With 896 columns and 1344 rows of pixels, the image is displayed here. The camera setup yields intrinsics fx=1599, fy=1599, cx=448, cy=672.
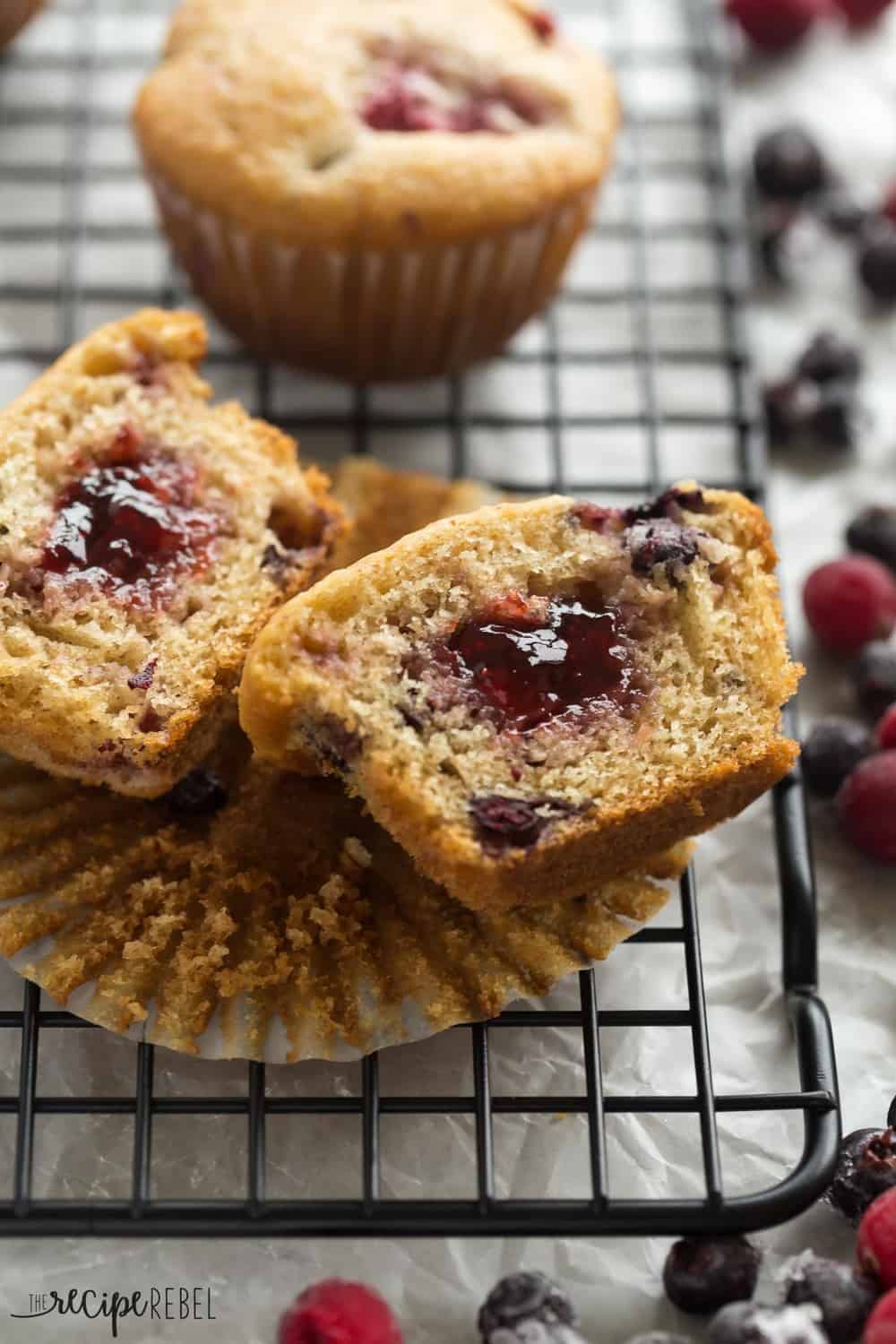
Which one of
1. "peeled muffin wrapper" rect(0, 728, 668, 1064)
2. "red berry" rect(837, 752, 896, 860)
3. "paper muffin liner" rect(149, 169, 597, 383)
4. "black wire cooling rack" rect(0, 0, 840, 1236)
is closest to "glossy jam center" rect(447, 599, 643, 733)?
"peeled muffin wrapper" rect(0, 728, 668, 1064)

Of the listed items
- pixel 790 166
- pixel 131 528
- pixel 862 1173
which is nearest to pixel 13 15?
pixel 131 528

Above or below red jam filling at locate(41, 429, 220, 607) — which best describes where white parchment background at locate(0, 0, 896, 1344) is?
below

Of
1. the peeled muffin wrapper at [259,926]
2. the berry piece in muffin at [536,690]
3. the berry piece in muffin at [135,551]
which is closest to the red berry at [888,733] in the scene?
the berry piece in muffin at [536,690]

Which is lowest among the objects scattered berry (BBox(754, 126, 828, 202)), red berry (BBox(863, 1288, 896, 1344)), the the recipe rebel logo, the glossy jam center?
the the recipe rebel logo

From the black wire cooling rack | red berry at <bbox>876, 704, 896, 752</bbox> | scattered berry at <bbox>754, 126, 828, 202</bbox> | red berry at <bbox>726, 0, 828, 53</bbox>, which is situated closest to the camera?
the black wire cooling rack

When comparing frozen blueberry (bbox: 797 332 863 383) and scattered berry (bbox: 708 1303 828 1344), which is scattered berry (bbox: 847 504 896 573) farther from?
scattered berry (bbox: 708 1303 828 1344)

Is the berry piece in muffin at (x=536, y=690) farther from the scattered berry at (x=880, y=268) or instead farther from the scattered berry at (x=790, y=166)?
the scattered berry at (x=790, y=166)

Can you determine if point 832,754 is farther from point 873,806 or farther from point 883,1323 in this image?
point 883,1323

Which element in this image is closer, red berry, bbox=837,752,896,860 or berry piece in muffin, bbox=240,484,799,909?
berry piece in muffin, bbox=240,484,799,909
